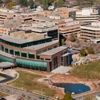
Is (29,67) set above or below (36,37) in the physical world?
below

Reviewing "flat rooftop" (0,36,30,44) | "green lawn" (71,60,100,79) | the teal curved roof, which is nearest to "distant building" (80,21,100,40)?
"green lawn" (71,60,100,79)

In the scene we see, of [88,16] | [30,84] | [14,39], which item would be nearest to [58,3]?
[88,16]

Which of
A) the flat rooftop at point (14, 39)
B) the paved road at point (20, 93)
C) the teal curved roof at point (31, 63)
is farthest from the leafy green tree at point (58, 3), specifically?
the paved road at point (20, 93)

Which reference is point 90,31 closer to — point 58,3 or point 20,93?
point 20,93

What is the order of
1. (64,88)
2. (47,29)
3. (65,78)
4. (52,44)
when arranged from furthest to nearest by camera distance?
(47,29), (52,44), (65,78), (64,88)

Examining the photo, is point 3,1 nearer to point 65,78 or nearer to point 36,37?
point 36,37

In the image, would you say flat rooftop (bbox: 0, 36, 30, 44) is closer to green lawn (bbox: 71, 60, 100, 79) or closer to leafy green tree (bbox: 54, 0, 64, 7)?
green lawn (bbox: 71, 60, 100, 79)

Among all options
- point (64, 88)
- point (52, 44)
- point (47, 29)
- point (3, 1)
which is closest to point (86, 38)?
point (47, 29)

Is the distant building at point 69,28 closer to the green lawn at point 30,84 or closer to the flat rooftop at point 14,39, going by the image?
the flat rooftop at point 14,39
